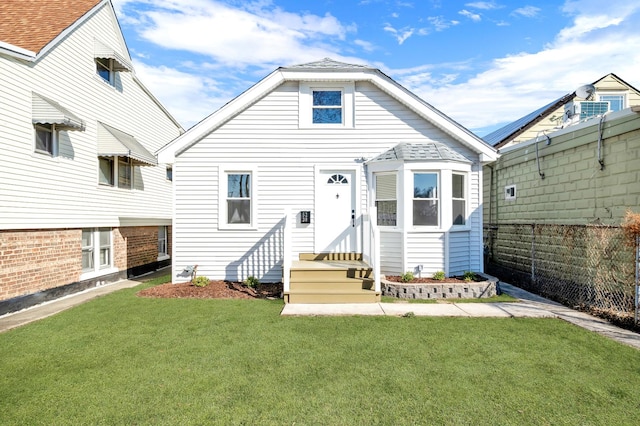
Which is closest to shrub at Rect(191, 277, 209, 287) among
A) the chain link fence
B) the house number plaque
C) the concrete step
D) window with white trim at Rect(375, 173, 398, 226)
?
the concrete step

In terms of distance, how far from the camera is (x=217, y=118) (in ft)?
28.3

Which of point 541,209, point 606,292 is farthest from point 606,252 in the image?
point 541,209

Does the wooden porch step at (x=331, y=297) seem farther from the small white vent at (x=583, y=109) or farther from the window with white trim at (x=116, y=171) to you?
the small white vent at (x=583, y=109)

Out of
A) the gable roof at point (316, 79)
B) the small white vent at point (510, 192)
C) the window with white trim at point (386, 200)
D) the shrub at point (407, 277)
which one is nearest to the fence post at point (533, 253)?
the small white vent at point (510, 192)

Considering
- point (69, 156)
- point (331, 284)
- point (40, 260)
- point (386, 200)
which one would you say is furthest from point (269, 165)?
point (40, 260)

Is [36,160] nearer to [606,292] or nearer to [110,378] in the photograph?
[110,378]

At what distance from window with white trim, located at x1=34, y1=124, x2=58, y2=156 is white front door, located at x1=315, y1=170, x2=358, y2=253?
6.47m

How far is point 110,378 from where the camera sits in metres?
3.77

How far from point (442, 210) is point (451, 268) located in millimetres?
1501

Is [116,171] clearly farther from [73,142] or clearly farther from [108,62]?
[108,62]

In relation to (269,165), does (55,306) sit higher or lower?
lower

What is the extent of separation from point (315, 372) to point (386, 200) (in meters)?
5.58

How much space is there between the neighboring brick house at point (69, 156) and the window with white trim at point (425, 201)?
8.12 m

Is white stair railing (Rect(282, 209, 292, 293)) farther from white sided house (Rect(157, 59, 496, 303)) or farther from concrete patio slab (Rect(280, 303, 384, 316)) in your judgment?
Answer: white sided house (Rect(157, 59, 496, 303))
